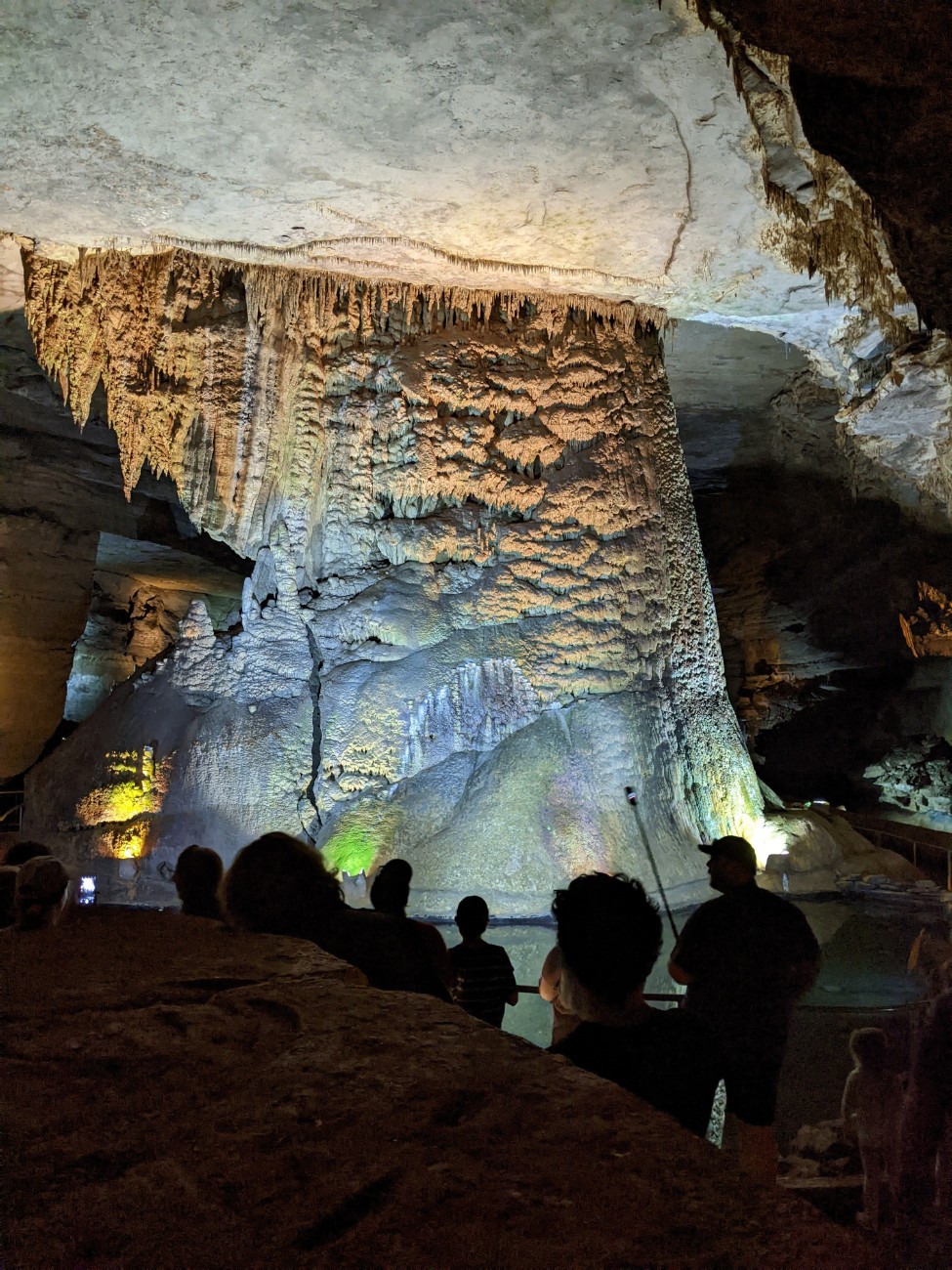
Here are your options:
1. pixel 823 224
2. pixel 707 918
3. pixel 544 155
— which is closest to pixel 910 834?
pixel 823 224

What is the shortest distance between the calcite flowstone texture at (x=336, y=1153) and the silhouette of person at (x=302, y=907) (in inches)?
21.9

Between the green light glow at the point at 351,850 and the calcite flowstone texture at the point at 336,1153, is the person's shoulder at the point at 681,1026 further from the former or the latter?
the green light glow at the point at 351,850

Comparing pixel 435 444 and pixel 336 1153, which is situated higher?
pixel 435 444

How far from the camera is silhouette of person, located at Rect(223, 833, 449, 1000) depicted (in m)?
2.46

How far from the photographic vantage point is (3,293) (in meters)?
7.57

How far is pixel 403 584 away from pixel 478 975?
4446mm

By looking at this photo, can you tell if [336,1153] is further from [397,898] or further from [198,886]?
[198,886]

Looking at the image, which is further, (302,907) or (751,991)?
(302,907)

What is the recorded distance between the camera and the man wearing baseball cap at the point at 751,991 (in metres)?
2.09

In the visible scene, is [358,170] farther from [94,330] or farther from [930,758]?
[930,758]

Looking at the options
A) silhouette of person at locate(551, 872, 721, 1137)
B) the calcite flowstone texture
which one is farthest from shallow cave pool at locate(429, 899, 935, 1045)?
the calcite flowstone texture

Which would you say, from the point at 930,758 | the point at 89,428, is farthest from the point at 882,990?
the point at 89,428

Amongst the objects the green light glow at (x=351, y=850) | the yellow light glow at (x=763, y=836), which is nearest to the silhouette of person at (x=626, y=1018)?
the green light glow at (x=351, y=850)

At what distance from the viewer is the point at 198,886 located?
3.14 meters
